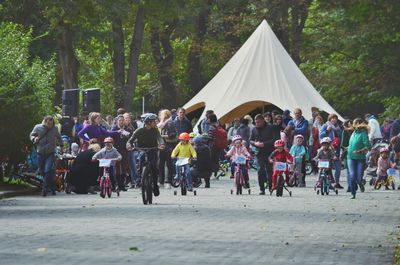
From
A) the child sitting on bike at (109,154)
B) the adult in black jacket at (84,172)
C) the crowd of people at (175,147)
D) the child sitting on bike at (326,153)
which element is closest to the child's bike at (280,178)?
the crowd of people at (175,147)

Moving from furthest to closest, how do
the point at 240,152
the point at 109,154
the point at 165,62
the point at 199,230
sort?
the point at 165,62, the point at 240,152, the point at 109,154, the point at 199,230

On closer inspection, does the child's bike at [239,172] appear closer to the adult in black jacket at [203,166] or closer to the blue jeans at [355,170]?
the blue jeans at [355,170]

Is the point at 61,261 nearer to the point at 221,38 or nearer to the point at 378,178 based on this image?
the point at 378,178

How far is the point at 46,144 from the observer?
3089cm

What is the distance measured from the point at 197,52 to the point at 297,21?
4.64 meters

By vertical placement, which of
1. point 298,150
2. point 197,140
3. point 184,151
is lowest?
point 184,151

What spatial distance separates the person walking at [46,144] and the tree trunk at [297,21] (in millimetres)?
33400

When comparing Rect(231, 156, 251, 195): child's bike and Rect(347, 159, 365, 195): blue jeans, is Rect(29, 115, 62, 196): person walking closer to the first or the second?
Rect(231, 156, 251, 195): child's bike

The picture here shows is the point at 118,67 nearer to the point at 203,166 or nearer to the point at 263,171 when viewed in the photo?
the point at 203,166

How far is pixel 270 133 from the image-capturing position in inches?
1251

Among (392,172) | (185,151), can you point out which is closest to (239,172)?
(185,151)

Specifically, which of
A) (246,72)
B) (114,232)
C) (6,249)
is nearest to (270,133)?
(114,232)

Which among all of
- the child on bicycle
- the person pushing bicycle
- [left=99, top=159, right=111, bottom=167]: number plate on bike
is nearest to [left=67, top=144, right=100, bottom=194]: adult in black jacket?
[left=99, top=159, right=111, bottom=167]: number plate on bike

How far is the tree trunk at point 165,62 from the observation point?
217 feet
